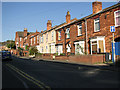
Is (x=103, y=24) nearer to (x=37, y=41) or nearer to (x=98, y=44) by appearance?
(x=98, y=44)

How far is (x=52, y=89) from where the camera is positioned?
23.0ft

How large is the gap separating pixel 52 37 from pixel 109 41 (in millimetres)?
18271

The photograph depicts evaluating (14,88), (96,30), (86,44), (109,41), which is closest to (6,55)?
(86,44)

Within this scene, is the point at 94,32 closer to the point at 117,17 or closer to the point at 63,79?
the point at 117,17

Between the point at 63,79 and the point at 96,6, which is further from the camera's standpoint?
the point at 96,6

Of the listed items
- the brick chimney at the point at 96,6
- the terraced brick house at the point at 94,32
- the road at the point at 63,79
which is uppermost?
the brick chimney at the point at 96,6

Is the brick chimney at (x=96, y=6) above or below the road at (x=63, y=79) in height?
above

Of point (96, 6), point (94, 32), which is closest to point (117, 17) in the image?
point (94, 32)

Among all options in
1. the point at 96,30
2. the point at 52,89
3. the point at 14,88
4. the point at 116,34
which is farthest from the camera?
the point at 96,30

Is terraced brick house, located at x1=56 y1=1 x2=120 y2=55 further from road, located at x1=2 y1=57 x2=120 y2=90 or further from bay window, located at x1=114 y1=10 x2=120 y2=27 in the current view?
road, located at x1=2 y1=57 x2=120 y2=90

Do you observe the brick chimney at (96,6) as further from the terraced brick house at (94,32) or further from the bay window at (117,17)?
the bay window at (117,17)

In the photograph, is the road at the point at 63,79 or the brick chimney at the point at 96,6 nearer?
the road at the point at 63,79

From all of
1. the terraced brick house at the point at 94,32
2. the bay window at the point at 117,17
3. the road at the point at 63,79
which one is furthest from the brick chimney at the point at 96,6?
the road at the point at 63,79

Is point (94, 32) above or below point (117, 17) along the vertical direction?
below
